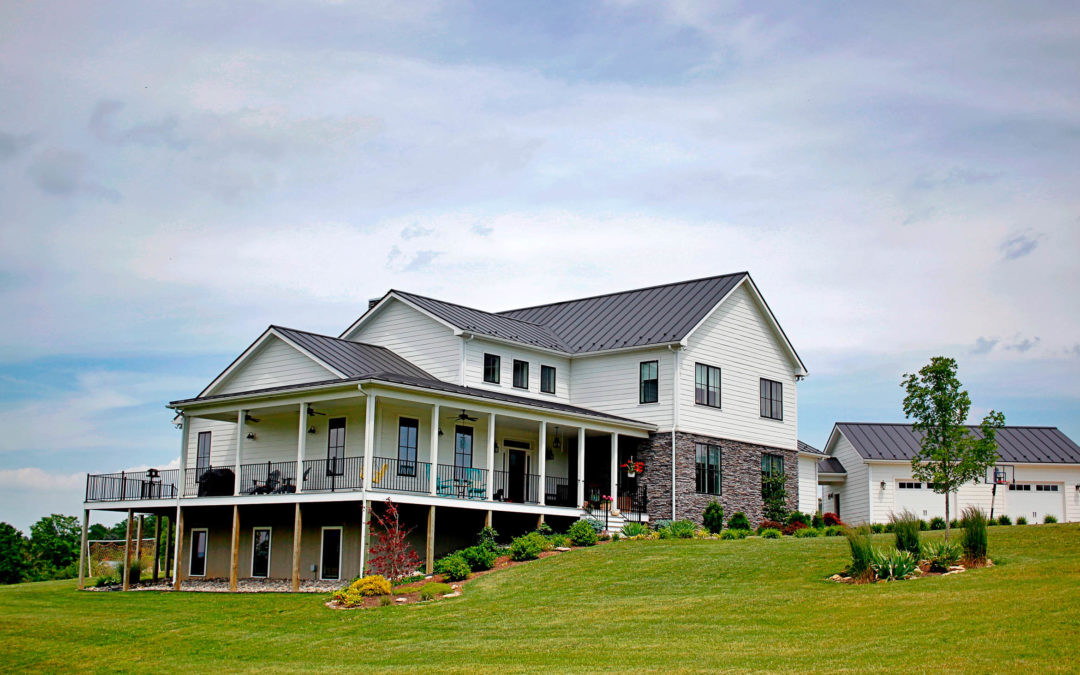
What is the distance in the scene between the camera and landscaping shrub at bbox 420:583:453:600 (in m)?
23.7

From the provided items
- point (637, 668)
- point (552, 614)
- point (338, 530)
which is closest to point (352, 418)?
point (338, 530)

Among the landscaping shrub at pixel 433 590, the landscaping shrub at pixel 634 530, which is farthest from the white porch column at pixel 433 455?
the landscaping shrub at pixel 634 530

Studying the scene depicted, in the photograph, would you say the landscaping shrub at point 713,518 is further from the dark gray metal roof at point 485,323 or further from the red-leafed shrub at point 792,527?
the dark gray metal roof at point 485,323

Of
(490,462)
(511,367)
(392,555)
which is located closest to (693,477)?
(511,367)

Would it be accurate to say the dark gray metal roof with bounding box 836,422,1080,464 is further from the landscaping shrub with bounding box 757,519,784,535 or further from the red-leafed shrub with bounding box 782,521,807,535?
the red-leafed shrub with bounding box 782,521,807,535

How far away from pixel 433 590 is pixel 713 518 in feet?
41.5

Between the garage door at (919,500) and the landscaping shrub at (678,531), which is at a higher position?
the garage door at (919,500)

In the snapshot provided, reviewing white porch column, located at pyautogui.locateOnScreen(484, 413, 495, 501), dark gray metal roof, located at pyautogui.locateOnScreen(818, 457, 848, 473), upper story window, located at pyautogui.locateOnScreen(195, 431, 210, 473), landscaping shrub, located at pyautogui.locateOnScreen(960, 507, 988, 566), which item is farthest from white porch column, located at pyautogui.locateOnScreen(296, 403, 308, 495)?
dark gray metal roof, located at pyautogui.locateOnScreen(818, 457, 848, 473)

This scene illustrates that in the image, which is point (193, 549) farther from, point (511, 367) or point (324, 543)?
point (511, 367)

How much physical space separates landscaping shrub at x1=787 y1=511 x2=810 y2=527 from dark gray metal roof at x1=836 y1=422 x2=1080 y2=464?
1055 centimetres

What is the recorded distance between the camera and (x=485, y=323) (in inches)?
1407

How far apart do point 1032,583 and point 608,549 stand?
11.7 meters

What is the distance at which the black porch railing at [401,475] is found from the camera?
2911 centimetres

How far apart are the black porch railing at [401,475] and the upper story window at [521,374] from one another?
17.5 ft
